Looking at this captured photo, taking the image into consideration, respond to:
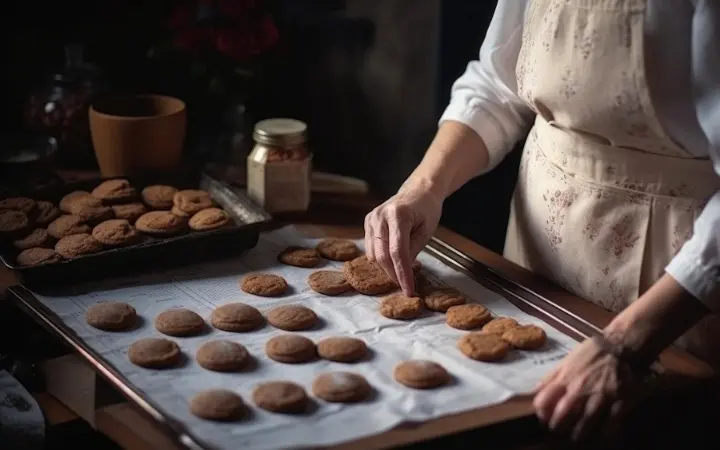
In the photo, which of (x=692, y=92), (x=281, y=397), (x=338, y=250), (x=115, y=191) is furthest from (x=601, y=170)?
(x=115, y=191)

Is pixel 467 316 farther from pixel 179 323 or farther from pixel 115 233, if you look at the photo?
pixel 115 233

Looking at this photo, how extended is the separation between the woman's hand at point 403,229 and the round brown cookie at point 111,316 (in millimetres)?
318

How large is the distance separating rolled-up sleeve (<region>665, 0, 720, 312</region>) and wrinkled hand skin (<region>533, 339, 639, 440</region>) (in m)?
0.12

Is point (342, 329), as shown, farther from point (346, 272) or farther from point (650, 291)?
point (650, 291)

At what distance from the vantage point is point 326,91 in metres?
2.02

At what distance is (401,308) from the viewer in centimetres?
127

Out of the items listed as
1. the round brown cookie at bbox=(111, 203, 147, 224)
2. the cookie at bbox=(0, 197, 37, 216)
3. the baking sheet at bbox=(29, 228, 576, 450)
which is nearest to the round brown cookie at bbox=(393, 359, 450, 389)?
the baking sheet at bbox=(29, 228, 576, 450)

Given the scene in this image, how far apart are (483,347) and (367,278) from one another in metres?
0.23

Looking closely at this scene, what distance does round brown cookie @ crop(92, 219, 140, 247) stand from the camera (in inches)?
55.1

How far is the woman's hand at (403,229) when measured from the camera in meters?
1.32

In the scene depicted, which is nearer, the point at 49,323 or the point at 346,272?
the point at 49,323

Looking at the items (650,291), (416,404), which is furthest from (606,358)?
(416,404)

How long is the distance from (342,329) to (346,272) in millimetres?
142

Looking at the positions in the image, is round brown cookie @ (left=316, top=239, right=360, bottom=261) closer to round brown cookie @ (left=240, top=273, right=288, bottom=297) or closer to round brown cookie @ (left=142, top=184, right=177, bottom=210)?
round brown cookie @ (left=240, top=273, right=288, bottom=297)
